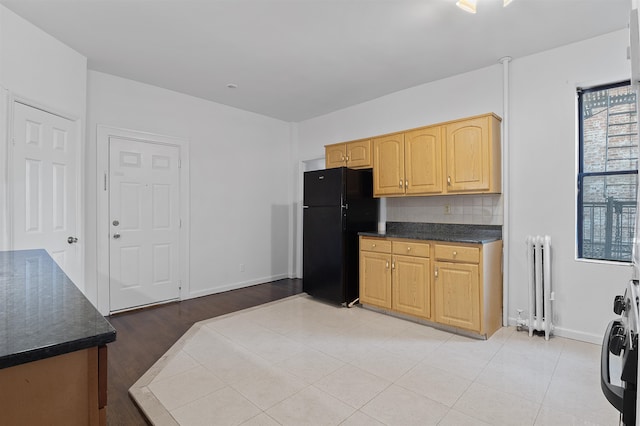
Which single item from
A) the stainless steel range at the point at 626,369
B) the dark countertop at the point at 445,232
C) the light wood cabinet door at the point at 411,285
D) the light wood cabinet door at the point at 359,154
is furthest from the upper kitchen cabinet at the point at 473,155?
the stainless steel range at the point at 626,369

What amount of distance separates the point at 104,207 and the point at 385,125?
11.5ft

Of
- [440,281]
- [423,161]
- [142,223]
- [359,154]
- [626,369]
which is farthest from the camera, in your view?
[359,154]

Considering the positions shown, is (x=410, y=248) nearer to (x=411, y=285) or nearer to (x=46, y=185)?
(x=411, y=285)

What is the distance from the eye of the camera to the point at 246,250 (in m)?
4.95

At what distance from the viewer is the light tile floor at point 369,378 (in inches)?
73.7

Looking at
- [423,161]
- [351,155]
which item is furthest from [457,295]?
[351,155]

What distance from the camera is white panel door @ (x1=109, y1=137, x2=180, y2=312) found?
3.70 metres

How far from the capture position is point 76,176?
124 inches

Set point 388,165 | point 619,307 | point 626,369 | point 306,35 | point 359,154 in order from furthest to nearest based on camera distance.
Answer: point 359,154 < point 388,165 < point 306,35 < point 619,307 < point 626,369

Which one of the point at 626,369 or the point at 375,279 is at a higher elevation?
the point at 626,369

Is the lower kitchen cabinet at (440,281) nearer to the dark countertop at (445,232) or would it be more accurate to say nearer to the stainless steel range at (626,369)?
the dark countertop at (445,232)

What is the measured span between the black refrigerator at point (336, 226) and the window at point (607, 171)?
216 centimetres

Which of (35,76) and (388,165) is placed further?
(388,165)

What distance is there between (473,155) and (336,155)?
5.76 ft
